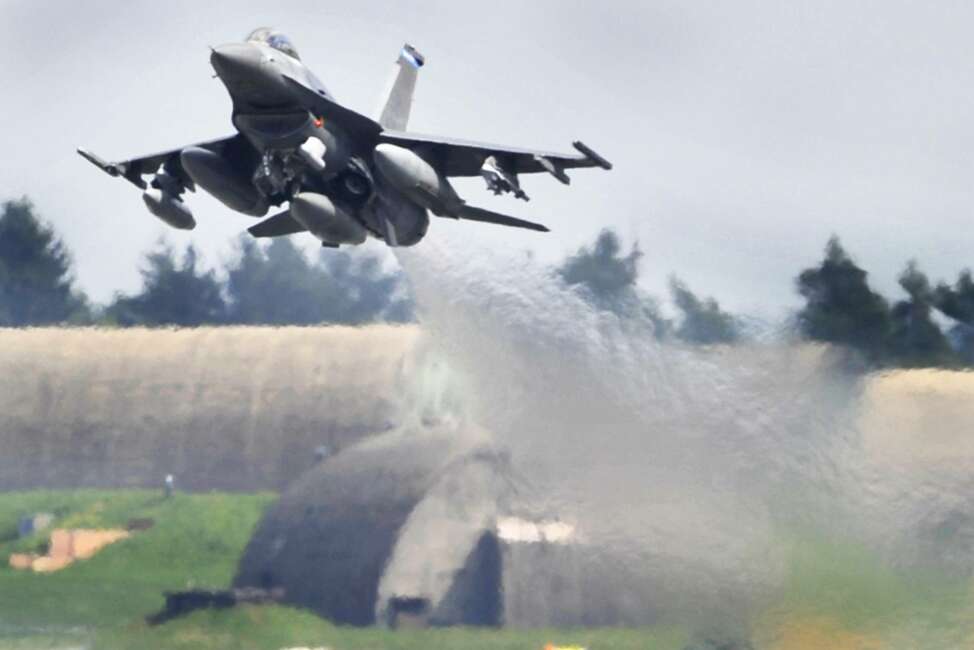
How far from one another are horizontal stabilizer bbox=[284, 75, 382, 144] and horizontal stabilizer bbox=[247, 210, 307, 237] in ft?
8.27

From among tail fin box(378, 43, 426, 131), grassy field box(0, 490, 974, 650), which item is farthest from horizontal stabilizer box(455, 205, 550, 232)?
grassy field box(0, 490, 974, 650)

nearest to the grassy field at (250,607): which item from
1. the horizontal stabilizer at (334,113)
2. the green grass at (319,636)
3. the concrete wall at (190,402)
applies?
the green grass at (319,636)

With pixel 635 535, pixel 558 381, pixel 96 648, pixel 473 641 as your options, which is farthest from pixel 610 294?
pixel 96 648

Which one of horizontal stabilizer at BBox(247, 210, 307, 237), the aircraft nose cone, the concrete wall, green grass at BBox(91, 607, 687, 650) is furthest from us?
horizontal stabilizer at BBox(247, 210, 307, 237)

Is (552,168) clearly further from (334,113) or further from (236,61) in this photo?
(236,61)

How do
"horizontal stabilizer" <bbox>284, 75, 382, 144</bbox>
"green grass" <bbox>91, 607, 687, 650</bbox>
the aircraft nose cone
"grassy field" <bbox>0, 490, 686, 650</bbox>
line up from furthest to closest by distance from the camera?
"horizontal stabilizer" <bbox>284, 75, 382, 144</bbox> < the aircraft nose cone < "grassy field" <bbox>0, 490, 686, 650</bbox> < "green grass" <bbox>91, 607, 687, 650</bbox>

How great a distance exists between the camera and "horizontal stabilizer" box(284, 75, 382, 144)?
31.0 meters

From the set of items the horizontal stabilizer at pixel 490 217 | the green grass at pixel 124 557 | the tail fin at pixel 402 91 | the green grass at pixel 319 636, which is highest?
the tail fin at pixel 402 91

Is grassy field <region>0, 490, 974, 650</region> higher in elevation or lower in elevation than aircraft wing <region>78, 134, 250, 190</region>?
lower

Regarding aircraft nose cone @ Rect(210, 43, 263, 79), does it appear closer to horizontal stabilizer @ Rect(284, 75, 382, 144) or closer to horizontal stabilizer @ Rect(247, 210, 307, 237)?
horizontal stabilizer @ Rect(284, 75, 382, 144)

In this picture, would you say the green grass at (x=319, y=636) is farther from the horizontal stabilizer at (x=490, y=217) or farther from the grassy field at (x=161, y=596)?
the horizontal stabilizer at (x=490, y=217)

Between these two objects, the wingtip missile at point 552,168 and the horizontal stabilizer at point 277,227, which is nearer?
the wingtip missile at point 552,168

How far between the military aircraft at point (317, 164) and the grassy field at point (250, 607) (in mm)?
4451

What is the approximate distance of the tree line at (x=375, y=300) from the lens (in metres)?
31.8
